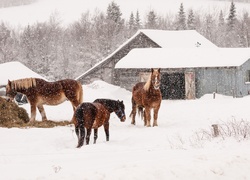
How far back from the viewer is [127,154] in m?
9.76

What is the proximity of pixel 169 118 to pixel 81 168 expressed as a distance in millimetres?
10630

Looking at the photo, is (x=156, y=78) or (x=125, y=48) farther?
(x=125, y=48)

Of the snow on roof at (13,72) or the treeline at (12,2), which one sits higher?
the treeline at (12,2)

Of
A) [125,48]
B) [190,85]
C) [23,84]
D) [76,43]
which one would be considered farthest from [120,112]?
[76,43]

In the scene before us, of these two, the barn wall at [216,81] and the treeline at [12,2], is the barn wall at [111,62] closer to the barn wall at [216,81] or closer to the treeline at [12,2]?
the barn wall at [216,81]

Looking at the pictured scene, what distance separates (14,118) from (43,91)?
1.48 metres

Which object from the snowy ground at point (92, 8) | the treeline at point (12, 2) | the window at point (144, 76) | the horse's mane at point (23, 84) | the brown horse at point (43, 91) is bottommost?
the window at point (144, 76)

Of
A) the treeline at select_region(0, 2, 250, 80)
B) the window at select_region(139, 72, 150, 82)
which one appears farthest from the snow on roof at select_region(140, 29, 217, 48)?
the treeline at select_region(0, 2, 250, 80)

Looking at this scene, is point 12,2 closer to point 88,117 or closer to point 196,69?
point 196,69

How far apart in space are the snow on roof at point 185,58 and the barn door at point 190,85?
633 millimetres

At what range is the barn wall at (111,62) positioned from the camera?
3666 centimetres

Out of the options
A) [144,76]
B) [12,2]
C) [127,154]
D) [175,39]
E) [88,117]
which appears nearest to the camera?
[127,154]

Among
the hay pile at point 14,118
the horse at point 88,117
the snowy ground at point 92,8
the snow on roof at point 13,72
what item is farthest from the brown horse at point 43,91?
the snowy ground at point 92,8

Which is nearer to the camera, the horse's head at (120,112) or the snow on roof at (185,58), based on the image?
the horse's head at (120,112)
